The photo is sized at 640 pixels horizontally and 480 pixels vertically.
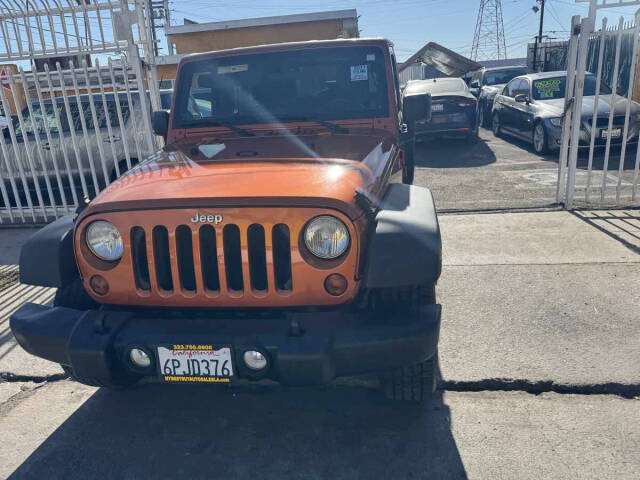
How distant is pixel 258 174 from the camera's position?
9.04 ft

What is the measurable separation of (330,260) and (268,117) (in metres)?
1.65

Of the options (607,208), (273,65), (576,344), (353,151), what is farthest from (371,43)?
(607,208)

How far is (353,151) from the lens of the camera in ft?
10.6

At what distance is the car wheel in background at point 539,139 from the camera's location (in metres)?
9.92

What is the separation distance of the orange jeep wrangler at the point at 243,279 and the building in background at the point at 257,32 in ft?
55.9

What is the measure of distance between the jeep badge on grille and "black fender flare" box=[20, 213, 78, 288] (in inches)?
31.4

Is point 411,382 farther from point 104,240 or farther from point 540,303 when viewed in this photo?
point 540,303

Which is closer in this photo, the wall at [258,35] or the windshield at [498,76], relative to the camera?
the windshield at [498,76]

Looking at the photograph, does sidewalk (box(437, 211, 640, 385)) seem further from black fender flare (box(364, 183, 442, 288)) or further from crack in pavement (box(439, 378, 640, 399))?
black fender flare (box(364, 183, 442, 288))

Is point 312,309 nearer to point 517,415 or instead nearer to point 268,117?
point 517,415

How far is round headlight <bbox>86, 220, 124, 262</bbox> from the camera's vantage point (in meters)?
2.55

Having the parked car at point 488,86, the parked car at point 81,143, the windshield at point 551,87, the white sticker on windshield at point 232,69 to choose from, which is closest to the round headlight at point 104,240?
the white sticker on windshield at point 232,69

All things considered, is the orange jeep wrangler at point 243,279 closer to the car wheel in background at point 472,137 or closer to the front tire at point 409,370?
the front tire at point 409,370

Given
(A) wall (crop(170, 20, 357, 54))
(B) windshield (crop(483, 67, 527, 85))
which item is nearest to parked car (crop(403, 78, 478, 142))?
(B) windshield (crop(483, 67, 527, 85))
